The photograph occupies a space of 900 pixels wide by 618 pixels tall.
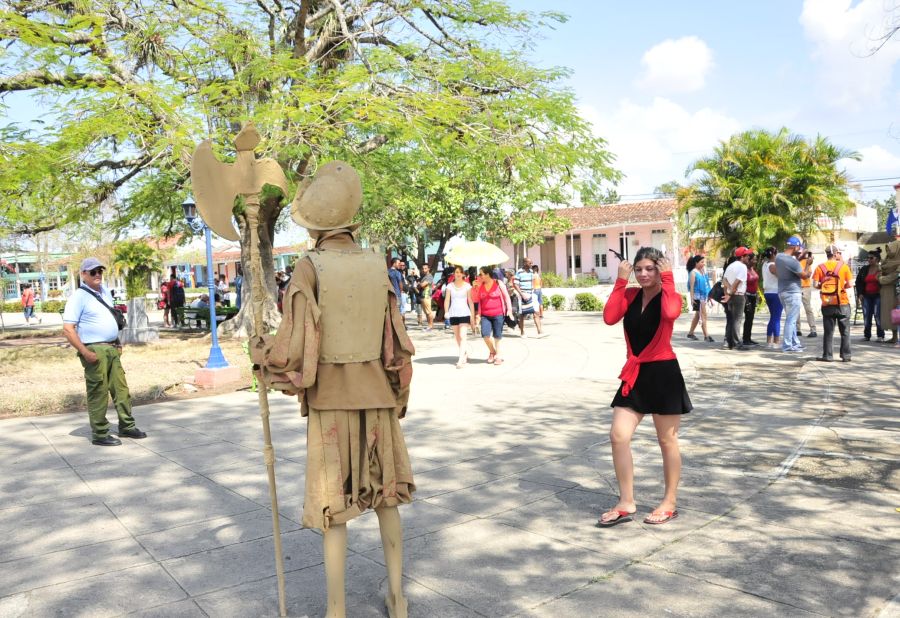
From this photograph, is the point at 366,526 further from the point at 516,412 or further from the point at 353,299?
the point at 516,412

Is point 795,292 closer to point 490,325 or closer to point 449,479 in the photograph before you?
point 490,325

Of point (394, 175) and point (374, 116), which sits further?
point (394, 175)

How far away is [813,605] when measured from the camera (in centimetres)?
302

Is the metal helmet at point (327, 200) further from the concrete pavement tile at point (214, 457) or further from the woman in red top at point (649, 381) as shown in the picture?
the concrete pavement tile at point (214, 457)

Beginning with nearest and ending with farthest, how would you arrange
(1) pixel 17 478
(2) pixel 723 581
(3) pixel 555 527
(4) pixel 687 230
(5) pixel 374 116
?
(2) pixel 723 581
(3) pixel 555 527
(1) pixel 17 478
(5) pixel 374 116
(4) pixel 687 230

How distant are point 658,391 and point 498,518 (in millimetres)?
1195

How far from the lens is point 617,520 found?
4.09m

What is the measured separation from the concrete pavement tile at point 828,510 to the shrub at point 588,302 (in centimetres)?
2057

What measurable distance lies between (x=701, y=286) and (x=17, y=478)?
10734 mm

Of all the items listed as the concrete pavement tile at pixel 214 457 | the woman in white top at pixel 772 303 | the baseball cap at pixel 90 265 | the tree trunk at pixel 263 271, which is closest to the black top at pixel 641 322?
the concrete pavement tile at pixel 214 457

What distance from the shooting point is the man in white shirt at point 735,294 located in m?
11.6

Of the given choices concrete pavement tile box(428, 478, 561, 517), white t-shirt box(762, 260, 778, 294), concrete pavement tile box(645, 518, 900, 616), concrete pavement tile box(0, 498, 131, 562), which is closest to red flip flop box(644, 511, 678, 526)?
concrete pavement tile box(645, 518, 900, 616)

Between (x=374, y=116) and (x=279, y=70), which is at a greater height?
(x=279, y=70)

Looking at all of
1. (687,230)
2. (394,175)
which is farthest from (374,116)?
(687,230)
